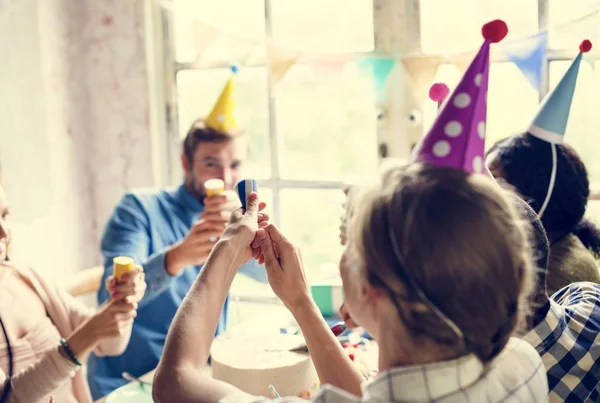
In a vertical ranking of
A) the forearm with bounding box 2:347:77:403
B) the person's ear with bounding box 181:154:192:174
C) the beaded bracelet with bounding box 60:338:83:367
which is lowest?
the forearm with bounding box 2:347:77:403

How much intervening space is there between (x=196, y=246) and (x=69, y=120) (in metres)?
0.88

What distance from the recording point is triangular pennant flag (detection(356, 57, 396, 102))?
2.17 m

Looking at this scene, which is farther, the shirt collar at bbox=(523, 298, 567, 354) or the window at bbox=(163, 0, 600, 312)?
the window at bbox=(163, 0, 600, 312)

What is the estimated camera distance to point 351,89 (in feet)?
7.51

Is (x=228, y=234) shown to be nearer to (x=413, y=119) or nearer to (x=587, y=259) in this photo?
(x=587, y=259)

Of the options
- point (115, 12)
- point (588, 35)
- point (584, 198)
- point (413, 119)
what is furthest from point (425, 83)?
point (115, 12)

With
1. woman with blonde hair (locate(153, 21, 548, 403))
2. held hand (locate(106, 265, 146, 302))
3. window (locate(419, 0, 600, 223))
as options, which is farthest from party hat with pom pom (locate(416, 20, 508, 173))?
window (locate(419, 0, 600, 223))

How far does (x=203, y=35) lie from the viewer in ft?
7.61

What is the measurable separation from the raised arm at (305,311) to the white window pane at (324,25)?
1.26 meters

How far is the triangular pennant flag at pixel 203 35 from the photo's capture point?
90.9 inches

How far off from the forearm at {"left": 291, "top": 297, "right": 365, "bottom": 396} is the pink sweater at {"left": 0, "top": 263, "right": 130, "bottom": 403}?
0.62 metres

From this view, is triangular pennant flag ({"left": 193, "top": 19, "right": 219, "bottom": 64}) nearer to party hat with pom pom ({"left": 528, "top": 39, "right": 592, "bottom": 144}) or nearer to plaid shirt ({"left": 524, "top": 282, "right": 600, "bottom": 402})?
party hat with pom pom ({"left": 528, "top": 39, "right": 592, "bottom": 144})

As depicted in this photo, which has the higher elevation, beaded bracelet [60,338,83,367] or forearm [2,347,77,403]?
beaded bracelet [60,338,83,367]

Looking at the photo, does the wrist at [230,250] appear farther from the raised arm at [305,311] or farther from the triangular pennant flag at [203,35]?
the triangular pennant flag at [203,35]
